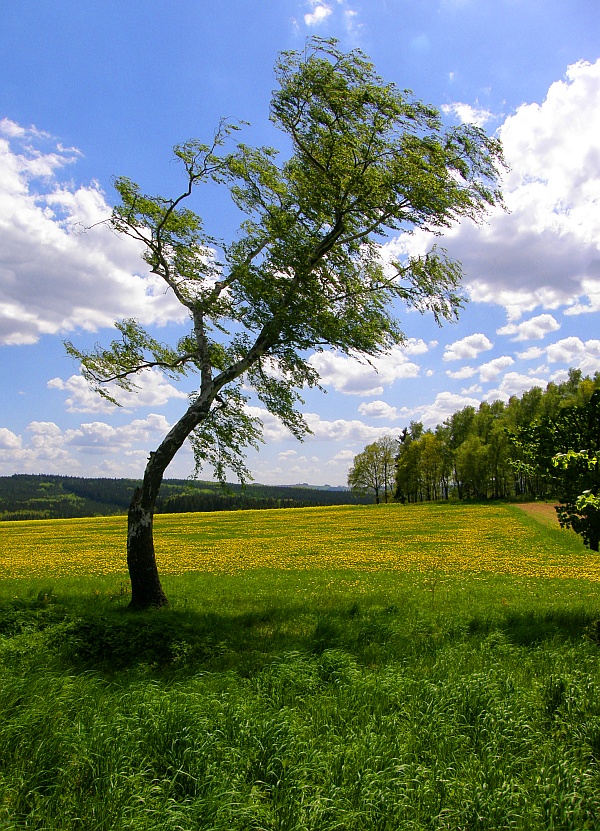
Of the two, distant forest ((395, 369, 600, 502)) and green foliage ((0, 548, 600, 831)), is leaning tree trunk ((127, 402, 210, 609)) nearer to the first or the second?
green foliage ((0, 548, 600, 831))

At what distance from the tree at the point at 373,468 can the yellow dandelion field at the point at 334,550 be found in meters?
64.9

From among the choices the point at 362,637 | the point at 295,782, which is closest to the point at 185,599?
the point at 362,637

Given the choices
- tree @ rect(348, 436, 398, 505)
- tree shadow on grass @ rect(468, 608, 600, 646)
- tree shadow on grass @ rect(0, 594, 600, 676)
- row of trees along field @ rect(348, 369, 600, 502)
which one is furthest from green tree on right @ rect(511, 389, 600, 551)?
tree @ rect(348, 436, 398, 505)

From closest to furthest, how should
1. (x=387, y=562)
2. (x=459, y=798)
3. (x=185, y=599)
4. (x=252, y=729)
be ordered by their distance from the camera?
(x=459, y=798)
(x=252, y=729)
(x=185, y=599)
(x=387, y=562)

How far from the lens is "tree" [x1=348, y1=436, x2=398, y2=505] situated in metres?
115

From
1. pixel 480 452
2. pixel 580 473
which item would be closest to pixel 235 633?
pixel 580 473

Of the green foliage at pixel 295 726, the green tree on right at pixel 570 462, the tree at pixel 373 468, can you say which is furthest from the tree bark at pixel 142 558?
the tree at pixel 373 468

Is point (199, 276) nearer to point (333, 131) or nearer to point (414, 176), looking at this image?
point (333, 131)

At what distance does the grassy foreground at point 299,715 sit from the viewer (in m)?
4.20

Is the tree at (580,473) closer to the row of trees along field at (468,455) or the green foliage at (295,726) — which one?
the green foliage at (295,726)

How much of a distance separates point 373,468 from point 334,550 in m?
85.2

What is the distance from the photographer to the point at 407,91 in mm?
12516

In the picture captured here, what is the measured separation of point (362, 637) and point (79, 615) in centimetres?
698

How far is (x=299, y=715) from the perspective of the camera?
19.8 ft
